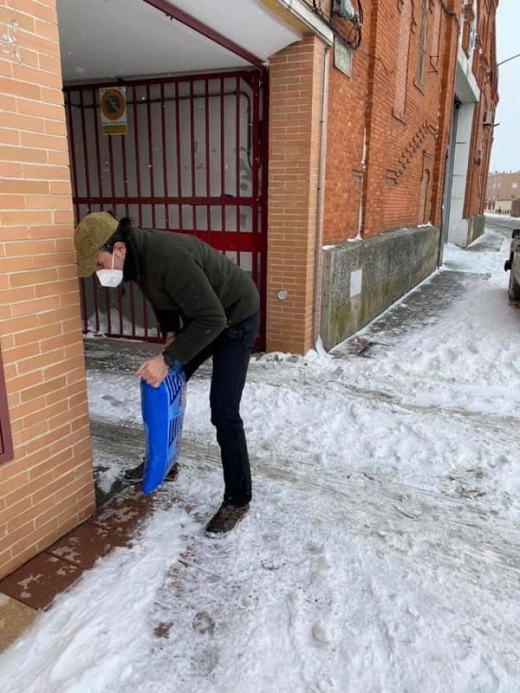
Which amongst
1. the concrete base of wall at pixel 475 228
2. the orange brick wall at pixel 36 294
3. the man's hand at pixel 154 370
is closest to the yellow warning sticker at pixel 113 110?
the orange brick wall at pixel 36 294

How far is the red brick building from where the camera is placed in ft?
8.16

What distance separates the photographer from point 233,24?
186 inches

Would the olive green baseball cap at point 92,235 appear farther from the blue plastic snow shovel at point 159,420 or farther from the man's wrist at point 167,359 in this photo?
the blue plastic snow shovel at point 159,420

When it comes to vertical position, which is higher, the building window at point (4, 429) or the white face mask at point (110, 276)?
the white face mask at point (110, 276)

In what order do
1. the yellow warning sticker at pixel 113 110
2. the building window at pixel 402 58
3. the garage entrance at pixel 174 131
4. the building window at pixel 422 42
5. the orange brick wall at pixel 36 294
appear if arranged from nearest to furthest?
the orange brick wall at pixel 36 294 < the garage entrance at pixel 174 131 < the yellow warning sticker at pixel 113 110 < the building window at pixel 402 58 < the building window at pixel 422 42

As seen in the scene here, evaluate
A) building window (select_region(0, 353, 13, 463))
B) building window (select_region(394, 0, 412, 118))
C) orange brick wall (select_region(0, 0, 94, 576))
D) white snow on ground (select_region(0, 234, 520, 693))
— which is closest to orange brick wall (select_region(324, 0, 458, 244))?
building window (select_region(394, 0, 412, 118))

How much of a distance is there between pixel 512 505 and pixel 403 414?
1.43m

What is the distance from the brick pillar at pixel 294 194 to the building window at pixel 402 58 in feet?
12.0

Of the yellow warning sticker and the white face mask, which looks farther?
the yellow warning sticker

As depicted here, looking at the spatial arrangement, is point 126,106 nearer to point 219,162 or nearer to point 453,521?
point 219,162

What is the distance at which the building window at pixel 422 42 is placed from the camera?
1016cm

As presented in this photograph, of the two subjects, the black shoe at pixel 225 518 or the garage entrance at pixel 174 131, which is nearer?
the black shoe at pixel 225 518

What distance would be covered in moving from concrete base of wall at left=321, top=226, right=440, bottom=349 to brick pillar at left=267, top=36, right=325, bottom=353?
12.2 inches

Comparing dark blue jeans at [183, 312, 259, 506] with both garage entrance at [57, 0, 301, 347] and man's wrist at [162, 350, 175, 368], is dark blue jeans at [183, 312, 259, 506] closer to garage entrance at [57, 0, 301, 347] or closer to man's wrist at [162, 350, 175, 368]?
man's wrist at [162, 350, 175, 368]
